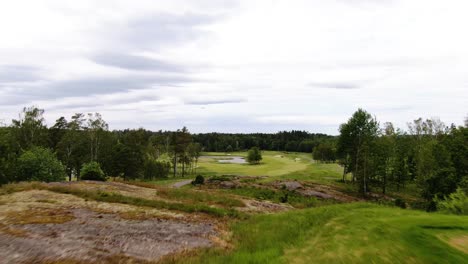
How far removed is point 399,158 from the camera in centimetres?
6712

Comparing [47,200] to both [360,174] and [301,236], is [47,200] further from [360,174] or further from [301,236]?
[360,174]

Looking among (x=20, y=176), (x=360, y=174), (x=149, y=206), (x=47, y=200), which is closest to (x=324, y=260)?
(x=149, y=206)

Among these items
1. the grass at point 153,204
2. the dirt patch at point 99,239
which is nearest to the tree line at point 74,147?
the grass at point 153,204

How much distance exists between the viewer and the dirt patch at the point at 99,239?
1038cm

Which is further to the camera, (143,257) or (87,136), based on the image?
(87,136)

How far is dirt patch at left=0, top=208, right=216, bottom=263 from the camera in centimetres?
1038

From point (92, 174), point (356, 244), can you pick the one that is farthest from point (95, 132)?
point (356, 244)

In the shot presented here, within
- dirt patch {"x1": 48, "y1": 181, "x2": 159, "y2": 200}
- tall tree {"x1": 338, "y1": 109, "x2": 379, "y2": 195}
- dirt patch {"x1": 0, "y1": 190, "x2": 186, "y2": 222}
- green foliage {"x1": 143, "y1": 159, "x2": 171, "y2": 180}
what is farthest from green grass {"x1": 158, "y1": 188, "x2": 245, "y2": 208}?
green foliage {"x1": 143, "y1": 159, "x2": 171, "y2": 180}

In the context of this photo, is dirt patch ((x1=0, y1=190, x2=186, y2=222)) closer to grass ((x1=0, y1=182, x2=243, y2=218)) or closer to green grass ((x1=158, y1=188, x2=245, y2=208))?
grass ((x1=0, y1=182, x2=243, y2=218))

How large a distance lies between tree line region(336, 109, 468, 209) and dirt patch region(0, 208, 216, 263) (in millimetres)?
39779

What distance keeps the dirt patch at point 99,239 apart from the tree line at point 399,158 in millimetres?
39779

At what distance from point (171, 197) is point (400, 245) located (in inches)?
887

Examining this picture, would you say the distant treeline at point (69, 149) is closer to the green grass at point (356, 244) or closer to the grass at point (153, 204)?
the grass at point (153, 204)

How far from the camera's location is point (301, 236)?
13031mm
